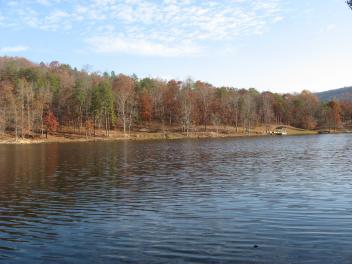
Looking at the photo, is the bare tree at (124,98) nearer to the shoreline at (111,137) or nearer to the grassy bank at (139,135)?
the grassy bank at (139,135)

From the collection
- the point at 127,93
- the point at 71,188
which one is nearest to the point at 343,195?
the point at 71,188

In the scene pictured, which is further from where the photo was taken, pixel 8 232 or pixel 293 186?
pixel 293 186

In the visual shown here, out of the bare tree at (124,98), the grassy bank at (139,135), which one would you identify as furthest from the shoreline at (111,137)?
the bare tree at (124,98)

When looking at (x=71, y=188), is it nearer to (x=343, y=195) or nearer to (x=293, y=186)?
(x=293, y=186)

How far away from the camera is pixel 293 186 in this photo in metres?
28.3

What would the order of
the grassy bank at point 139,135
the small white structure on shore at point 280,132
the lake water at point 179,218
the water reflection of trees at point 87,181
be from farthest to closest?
the small white structure on shore at point 280,132, the grassy bank at point 139,135, the water reflection of trees at point 87,181, the lake water at point 179,218

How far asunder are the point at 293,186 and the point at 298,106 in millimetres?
179173

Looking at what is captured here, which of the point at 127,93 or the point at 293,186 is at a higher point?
the point at 127,93

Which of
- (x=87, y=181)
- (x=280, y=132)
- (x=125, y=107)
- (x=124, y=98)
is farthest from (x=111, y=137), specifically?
(x=87, y=181)

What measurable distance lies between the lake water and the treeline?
97417 millimetres

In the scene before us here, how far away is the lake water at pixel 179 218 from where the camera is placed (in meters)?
14.1

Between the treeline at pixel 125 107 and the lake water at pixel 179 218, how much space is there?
97417 millimetres

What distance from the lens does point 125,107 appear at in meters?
155

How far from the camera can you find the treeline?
418 ft
